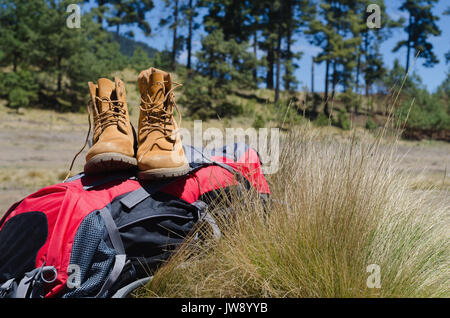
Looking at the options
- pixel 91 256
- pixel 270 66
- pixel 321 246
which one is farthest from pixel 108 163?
pixel 270 66

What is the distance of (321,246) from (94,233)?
103 cm

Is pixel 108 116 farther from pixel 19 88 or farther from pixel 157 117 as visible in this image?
pixel 19 88

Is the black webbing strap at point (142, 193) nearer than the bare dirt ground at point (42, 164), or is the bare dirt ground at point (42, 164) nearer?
the black webbing strap at point (142, 193)

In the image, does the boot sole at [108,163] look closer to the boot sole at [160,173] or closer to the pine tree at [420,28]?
the boot sole at [160,173]

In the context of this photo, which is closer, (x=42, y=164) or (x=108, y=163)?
(x=108, y=163)

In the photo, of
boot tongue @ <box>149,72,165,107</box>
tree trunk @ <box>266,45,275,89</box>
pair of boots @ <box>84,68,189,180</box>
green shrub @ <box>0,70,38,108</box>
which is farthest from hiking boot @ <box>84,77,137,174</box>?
tree trunk @ <box>266,45,275,89</box>

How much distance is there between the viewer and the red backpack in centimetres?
149

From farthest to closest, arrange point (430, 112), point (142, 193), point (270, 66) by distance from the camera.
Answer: point (270, 66) → point (430, 112) → point (142, 193)

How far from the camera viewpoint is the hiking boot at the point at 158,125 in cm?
192

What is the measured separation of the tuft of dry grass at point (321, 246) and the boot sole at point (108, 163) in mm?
605

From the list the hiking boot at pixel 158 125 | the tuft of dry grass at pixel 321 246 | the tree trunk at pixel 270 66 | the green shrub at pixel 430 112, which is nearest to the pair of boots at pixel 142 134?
the hiking boot at pixel 158 125

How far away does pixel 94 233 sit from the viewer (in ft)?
5.12
